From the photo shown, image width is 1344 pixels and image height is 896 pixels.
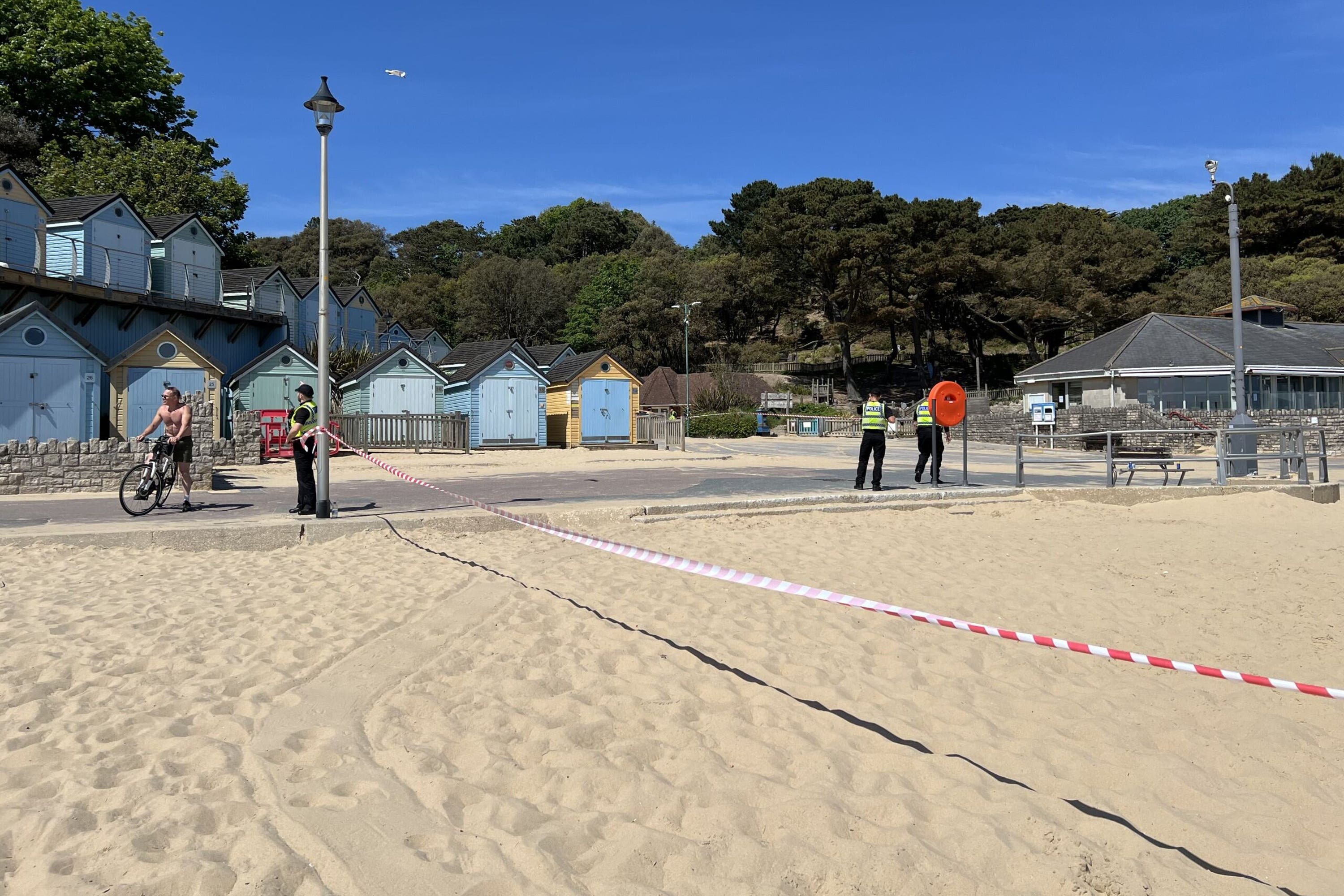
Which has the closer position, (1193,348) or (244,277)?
(244,277)

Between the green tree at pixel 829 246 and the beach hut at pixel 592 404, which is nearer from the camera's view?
the beach hut at pixel 592 404

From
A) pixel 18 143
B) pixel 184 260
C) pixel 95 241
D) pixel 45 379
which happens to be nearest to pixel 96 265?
pixel 95 241

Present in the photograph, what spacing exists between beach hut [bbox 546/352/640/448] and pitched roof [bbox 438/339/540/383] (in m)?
1.84

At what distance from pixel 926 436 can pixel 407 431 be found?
1797 cm

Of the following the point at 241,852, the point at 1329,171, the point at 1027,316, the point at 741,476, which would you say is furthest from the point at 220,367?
the point at 1329,171

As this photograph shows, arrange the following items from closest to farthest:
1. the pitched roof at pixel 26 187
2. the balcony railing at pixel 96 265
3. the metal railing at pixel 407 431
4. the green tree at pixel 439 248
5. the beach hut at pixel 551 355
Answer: the pitched roof at pixel 26 187 → the balcony railing at pixel 96 265 → the metal railing at pixel 407 431 → the beach hut at pixel 551 355 → the green tree at pixel 439 248

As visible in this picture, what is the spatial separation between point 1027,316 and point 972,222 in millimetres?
9953

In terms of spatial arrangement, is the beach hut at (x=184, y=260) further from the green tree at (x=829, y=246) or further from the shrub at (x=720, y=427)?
the green tree at (x=829, y=246)

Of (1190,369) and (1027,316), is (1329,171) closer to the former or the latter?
(1027,316)

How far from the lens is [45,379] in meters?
23.1

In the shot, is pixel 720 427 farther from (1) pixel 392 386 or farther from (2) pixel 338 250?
(2) pixel 338 250

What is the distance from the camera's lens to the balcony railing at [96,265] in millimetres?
27516

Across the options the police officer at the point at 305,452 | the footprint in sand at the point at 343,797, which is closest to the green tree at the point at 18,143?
the police officer at the point at 305,452

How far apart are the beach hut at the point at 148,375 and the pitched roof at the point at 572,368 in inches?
479
